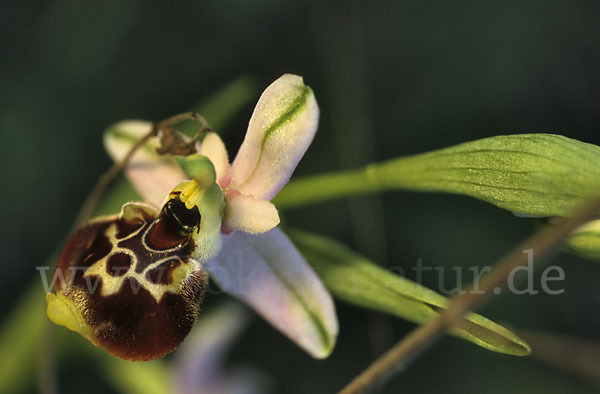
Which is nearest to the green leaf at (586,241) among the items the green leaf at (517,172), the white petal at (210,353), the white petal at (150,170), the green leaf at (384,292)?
the green leaf at (517,172)

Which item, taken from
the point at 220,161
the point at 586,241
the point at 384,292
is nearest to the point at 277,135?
the point at 220,161

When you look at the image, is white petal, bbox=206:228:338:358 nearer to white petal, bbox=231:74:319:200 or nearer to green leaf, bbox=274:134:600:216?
white petal, bbox=231:74:319:200

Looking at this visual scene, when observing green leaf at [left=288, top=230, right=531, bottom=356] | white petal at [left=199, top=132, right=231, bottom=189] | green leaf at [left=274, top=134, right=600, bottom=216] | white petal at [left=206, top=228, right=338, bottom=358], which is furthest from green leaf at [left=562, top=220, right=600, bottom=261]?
white petal at [left=199, top=132, right=231, bottom=189]

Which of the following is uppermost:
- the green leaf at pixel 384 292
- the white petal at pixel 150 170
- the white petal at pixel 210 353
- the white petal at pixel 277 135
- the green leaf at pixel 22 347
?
the white petal at pixel 277 135

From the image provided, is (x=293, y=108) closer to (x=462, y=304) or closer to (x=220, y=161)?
(x=220, y=161)

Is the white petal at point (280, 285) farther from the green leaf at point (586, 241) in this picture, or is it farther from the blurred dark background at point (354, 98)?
the blurred dark background at point (354, 98)

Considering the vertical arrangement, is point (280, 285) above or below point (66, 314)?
below
